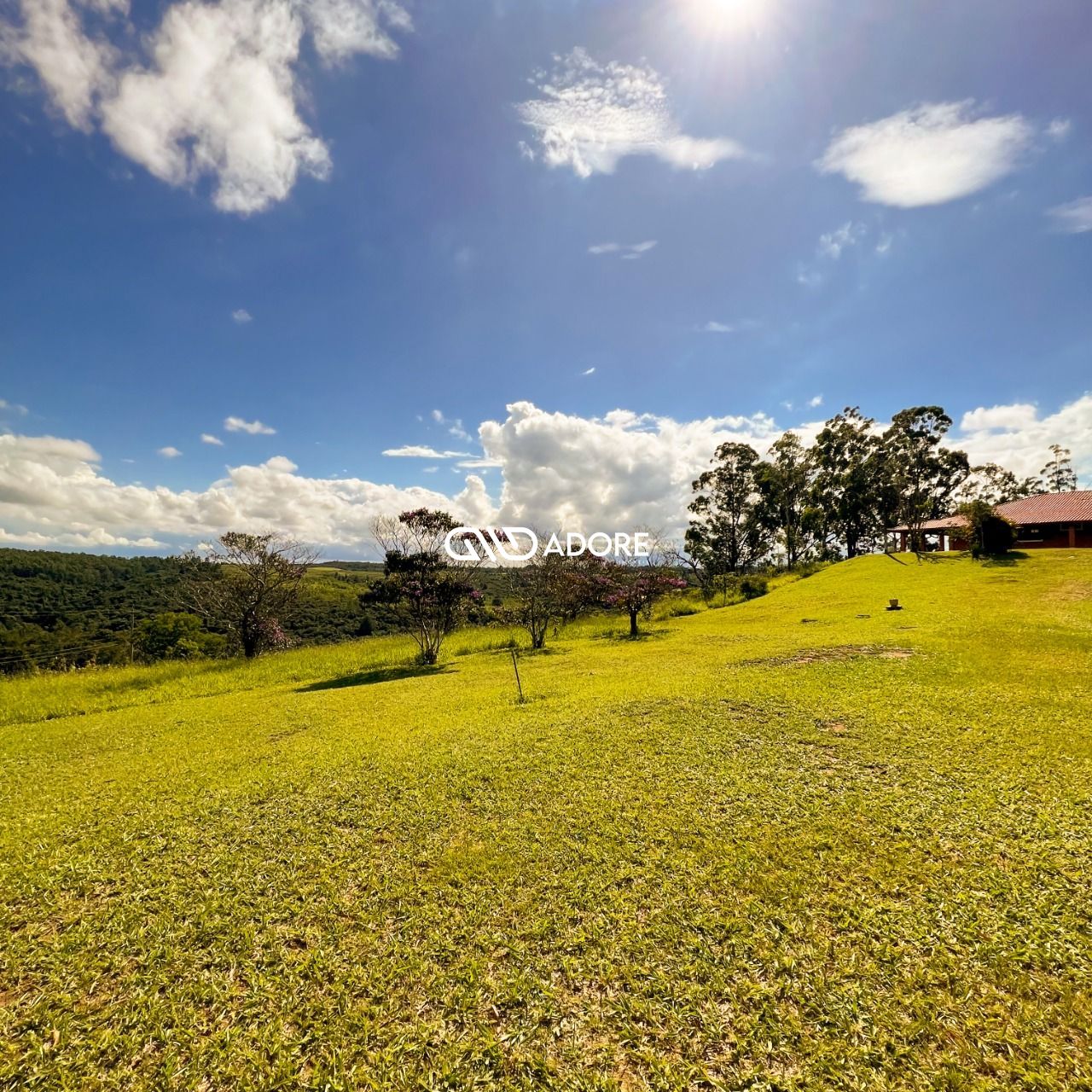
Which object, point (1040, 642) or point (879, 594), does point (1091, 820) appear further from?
point (879, 594)

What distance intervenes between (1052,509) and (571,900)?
141 feet

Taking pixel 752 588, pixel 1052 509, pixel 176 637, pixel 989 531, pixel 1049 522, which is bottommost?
pixel 176 637

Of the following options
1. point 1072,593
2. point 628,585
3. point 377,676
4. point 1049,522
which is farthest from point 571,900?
point 1049,522

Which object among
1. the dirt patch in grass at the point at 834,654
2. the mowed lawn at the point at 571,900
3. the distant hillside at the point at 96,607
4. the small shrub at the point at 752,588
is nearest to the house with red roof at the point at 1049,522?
the small shrub at the point at 752,588

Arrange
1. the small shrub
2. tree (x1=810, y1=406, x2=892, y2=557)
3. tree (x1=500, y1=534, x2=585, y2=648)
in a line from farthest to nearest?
tree (x1=810, y1=406, x2=892, y2=557), the small shrub, tree (x1=500, y1=534, x2=585, y2=648)

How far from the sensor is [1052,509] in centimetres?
3084

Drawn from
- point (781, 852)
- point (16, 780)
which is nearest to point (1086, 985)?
point (781, 852)

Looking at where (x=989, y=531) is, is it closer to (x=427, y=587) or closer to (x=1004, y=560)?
(x=1004, y=560)

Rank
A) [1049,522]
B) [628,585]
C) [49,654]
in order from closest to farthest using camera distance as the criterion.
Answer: [628,585] < [49,654] < [1049,522]

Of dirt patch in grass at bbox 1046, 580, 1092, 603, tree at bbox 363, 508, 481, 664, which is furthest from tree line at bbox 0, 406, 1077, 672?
dirt patch in grass at bbox 1046, 580, 1092, 603

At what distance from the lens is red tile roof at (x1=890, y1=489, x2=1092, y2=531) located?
29.0m

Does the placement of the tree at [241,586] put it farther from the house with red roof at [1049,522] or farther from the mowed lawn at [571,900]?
the house with red roof at [1049,522]

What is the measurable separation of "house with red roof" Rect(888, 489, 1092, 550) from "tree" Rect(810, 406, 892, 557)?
803cm

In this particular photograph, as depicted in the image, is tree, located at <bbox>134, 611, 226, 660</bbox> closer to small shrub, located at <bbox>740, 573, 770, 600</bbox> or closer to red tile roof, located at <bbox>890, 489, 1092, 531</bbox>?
small shrub, located at <bbox>740, 573, 770, 600</bbox>
